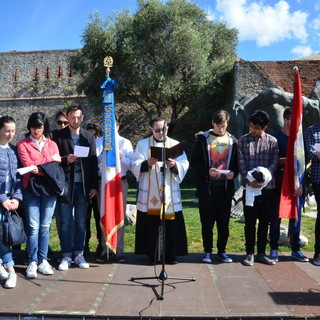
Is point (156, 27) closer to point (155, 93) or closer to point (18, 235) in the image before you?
point (155, 93)

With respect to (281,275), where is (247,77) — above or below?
above

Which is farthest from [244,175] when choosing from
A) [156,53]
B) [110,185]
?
[156,53]

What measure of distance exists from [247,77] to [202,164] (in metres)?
A: 13.8

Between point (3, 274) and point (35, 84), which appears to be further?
point (35, 84)

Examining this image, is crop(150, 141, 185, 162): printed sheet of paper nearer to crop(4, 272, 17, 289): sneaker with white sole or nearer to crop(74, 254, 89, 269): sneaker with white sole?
crop(74, 254, 89, 269): sneaker with white sole

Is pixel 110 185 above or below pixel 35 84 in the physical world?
below

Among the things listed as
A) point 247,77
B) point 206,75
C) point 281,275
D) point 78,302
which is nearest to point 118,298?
point 78,302

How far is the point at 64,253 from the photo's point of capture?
462 centimetres

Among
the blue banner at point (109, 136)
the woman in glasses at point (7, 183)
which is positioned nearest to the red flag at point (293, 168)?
the blue banner at point (109, 136)

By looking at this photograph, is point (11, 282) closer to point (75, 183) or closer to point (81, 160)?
point (75, 183)

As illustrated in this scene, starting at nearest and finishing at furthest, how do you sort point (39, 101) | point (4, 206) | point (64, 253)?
point (4, 206), point (64, 253), point (39, 101)

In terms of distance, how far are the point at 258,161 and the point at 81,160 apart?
2130mm

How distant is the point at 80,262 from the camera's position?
4.59 m

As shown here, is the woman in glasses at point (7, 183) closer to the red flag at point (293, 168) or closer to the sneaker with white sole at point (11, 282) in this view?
the sneaker with white sole at point (11, 282)
